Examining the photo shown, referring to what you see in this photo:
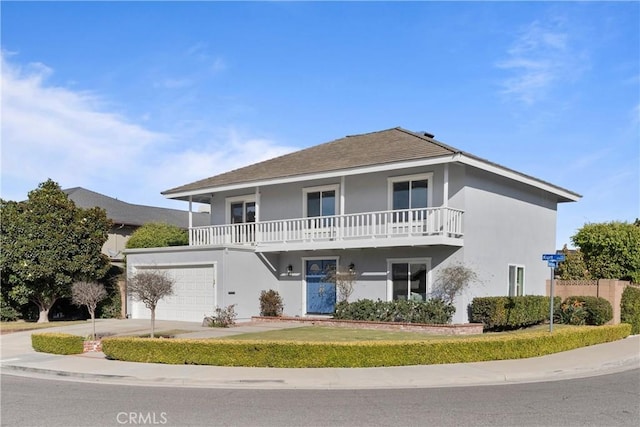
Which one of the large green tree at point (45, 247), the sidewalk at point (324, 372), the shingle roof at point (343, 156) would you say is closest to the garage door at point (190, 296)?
the large green tree at point (45, 247)

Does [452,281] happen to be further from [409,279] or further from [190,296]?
[190,296]

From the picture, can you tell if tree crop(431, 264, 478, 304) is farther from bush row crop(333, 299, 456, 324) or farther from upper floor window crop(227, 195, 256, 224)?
upper floor window crop(227, 195, 256, 224)

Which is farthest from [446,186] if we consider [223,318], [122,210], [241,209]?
[122,210]

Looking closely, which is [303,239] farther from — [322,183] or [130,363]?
[130,363]

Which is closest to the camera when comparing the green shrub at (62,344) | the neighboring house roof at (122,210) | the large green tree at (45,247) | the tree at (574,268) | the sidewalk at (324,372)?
the sidewalk at (324,372)

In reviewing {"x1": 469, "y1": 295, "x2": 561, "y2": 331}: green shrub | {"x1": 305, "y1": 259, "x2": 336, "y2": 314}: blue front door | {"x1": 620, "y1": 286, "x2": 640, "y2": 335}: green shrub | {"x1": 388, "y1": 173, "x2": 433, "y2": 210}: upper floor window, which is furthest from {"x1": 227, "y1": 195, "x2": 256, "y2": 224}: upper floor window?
{"x1": 620, "y1": 286, "x2": 640, "y2": 335}: green shrub

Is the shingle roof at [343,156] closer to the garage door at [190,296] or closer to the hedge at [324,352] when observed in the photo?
the garage door at [190,296]

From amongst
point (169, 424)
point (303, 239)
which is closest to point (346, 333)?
point (303, 239)

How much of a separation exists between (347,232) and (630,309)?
11.2m

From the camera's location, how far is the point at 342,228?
21266 millimetres

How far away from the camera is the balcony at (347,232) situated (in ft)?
63.6

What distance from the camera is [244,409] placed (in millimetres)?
8852

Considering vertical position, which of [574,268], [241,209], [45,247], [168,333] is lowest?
[168,333]

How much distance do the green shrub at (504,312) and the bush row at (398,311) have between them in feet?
2.86
